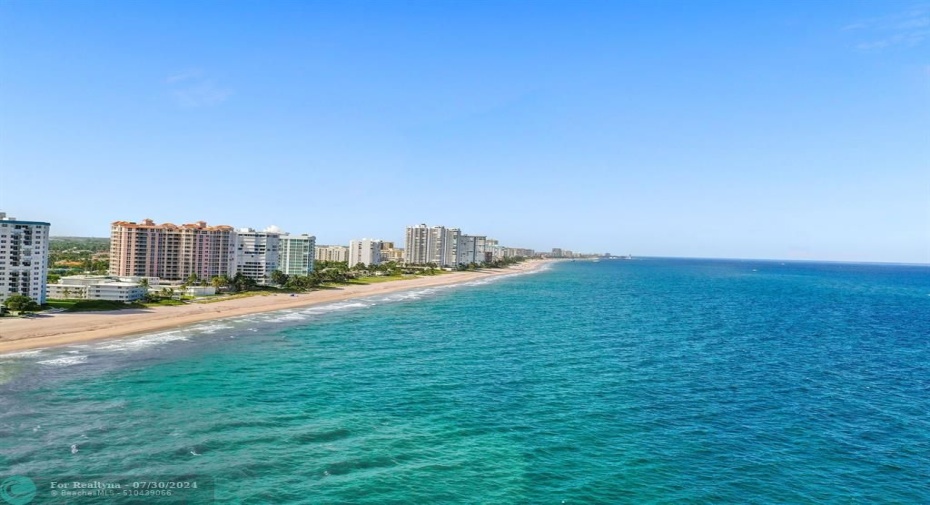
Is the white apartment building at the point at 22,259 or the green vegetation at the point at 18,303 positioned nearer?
the green vegetation at the point at 18,303

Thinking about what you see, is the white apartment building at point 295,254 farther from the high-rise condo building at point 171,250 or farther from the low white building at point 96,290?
the low white building at point 96,290

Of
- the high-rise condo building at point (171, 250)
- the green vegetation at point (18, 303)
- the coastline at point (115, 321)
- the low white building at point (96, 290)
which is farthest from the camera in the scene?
the high-rise condo building at point (171, 250)

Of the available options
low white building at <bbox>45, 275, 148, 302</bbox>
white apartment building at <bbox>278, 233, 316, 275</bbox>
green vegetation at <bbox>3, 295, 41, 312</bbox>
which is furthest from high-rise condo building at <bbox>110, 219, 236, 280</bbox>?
green vegetation at <bbox>3, 295, 41, 312</bbox>

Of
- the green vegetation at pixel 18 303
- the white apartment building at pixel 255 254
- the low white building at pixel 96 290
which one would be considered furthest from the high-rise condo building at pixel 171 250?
the green vegetation at pixel 18 303

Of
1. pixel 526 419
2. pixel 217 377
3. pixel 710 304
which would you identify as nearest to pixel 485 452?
pixel 526 419

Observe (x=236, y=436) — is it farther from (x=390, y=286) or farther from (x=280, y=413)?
(x=390, y=286)

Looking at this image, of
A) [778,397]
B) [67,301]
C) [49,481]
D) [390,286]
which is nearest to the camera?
[49,481]

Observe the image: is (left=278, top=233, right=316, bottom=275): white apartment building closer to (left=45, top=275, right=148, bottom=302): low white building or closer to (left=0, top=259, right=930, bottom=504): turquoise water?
(left=45, top=275, right=148, bottom=302): low white building

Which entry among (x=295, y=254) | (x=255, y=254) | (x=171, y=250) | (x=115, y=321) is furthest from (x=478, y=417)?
(x=295, y=254)

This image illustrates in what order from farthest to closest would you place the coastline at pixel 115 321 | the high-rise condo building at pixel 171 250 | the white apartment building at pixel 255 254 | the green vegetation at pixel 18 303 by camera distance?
the white apartment building at pixel 255 254 → the high-rise condo building at pixel 171 250 → the green vegetation at pixel 18 303 → the coastline at pixel 115 321
